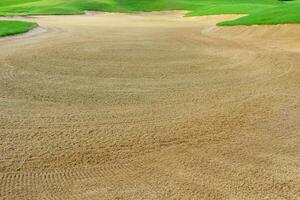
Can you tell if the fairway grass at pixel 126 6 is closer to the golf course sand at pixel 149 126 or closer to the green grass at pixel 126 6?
the green grass at pixel 126 6

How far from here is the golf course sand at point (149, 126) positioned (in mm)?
7508

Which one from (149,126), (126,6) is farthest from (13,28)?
(126,6)

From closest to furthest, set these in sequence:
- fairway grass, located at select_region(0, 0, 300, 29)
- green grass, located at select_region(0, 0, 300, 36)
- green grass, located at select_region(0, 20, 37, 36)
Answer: green grass, located at select_region(0, 20, 37, 36) < green grass, located at select_region(0, 0, 300, 36) < fairway grass, located at select_region(0, 0, 300, 29)

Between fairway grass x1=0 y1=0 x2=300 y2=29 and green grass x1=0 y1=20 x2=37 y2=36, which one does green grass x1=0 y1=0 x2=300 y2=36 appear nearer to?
fairway grass x1=0 y1=0 x2=300 y2=29

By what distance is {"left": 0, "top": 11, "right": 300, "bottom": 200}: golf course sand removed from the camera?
7508mm

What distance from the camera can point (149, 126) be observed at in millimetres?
10234

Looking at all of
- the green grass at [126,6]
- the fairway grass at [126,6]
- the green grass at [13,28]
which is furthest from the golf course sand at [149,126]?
the green grass at [126,6]

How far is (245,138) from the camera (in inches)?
376

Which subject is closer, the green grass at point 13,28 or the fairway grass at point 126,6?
the green grass at point 13,28

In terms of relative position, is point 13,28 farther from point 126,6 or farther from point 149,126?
point 126,6

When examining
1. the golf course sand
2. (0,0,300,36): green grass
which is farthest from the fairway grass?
the golf course sand

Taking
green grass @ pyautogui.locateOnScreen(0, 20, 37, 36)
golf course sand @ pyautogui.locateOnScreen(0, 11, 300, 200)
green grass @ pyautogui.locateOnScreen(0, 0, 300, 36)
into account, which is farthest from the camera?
green grass @ pyautogui.locateOnScreen(0, 0, 300, 36)

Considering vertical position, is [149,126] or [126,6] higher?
[126,6]

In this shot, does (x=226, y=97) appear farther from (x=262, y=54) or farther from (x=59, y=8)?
(x=59, y=8)
